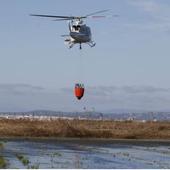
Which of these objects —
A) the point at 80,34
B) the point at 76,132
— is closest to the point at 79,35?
the point at 80,34

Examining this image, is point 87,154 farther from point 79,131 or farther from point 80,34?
point 79,131

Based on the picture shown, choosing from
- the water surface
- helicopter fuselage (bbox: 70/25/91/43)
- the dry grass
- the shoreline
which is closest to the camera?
the water surface

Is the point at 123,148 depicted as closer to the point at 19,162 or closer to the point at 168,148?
the point at 168,148

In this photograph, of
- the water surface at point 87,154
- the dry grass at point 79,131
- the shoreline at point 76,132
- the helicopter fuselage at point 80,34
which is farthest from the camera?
the dry grass at point 79,131

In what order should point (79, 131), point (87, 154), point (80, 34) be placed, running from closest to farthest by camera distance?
point (87, 154) → point (80, 34) → point (79, 131)

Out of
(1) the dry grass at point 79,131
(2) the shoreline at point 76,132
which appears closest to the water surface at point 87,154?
(2) the shoreline at point 76,132

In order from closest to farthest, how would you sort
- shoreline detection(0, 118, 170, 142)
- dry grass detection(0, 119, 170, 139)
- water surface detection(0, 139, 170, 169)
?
water surface detection(0, 139, 170, 169), shoreline detection(0, 118, 170, 142), dry grass detection(0, 119, 170, 139)

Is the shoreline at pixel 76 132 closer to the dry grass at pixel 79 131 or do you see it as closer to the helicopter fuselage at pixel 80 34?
the dry grass at pixel 79 131

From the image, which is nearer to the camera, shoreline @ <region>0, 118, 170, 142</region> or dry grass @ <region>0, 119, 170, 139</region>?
shoreline @ <region>0, 118, 170, 142</region>

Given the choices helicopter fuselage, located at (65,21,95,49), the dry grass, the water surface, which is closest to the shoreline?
the dry grass

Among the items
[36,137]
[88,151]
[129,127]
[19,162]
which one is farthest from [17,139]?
[19,162]

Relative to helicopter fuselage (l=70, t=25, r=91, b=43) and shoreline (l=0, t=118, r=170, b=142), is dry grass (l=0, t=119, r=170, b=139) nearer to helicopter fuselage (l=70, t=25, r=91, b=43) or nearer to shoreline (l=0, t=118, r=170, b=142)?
shoreline (l=0, t=118, r=170, b=142)
